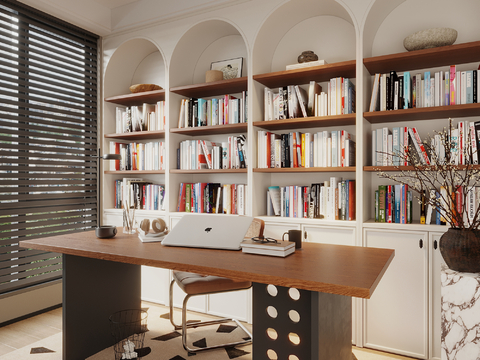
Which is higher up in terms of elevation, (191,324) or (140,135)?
(140,135)

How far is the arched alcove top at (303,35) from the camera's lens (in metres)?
2.77

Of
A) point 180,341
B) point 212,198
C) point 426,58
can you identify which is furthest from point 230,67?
point 180,341

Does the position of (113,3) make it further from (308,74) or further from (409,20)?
(409,20)

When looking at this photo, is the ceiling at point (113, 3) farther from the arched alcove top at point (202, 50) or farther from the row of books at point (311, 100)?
the row of books at point (311, 100)

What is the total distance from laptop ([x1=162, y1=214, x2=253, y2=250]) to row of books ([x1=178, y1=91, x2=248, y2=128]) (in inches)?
47.8

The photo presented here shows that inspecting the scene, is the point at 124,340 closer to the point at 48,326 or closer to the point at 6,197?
the point at 48,326

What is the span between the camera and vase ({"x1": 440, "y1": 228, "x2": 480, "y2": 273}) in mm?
1768

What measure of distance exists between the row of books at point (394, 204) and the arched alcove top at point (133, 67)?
2.38 meters

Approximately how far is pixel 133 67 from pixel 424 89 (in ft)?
9.23

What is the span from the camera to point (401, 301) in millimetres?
2373

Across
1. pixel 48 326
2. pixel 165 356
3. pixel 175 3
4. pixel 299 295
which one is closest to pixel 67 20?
pixel 175 3

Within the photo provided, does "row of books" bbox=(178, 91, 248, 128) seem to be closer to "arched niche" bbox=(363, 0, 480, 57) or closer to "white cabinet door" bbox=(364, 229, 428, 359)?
"arched niche" bbox=(363, 0, 480, 57)

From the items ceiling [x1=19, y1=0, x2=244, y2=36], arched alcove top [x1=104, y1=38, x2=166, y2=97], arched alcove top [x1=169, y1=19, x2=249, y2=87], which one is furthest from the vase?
arched alcove top [x1=104, y1=38, x2=166, y2=97]

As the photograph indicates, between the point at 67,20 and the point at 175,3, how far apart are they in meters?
1.00
